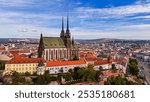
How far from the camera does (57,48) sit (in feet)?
10.7

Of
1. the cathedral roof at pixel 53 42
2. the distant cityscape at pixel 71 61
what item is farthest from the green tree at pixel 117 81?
the cathedral roof at pixel 53 42

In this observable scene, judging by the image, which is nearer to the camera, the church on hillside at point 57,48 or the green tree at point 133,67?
the church on hillside at point 57,48

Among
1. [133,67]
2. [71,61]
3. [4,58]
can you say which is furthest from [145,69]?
[4,58]

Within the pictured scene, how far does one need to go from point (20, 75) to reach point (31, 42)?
374 mm

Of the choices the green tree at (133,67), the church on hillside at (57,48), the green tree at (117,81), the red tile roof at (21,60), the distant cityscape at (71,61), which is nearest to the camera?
the green tree at (117,81)

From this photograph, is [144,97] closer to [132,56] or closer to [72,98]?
[72,98]

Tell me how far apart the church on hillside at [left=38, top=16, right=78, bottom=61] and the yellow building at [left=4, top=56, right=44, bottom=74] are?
0.14m

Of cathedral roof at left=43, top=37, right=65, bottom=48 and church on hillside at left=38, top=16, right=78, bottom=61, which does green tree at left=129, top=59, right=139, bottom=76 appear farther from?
cathedral roof at left=43, top=37, right=65, bottom=48

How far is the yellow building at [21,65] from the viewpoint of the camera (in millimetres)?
2930

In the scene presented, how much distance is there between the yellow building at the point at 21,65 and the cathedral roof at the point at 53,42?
190 millimetres

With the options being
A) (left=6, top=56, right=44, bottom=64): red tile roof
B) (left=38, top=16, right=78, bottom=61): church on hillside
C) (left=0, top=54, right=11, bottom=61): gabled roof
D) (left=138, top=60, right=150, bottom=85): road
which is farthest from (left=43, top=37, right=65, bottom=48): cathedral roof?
(left=138, top=60, right=150, bottom=85): road

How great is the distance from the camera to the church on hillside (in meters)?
3.10

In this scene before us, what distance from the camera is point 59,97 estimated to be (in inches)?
89.4

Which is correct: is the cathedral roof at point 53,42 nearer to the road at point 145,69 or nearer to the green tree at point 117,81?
the green tree at point 117,81
